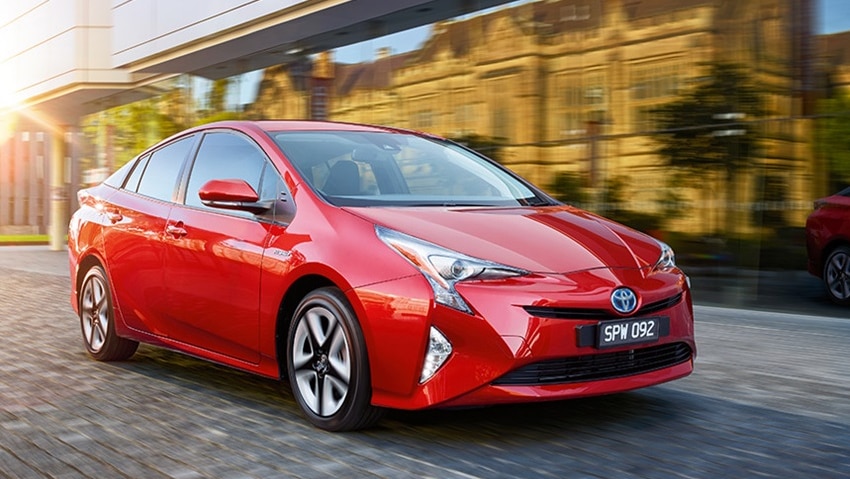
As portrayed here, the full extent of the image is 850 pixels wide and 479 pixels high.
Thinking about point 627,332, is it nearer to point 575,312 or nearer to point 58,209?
point 575,312

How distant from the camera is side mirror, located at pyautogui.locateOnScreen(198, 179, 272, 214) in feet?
16.7

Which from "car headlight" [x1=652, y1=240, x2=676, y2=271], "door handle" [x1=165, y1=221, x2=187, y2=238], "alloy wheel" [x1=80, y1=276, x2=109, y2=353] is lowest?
"alloy wheel" [x1=80, y1=276, x2=109, y2=353]

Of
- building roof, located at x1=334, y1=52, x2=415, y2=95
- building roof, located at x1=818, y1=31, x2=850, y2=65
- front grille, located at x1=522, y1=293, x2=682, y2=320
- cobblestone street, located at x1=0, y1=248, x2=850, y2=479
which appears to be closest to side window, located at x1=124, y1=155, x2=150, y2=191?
cobblestone street, located at x1=0, y1=248, x2=850, y2=479

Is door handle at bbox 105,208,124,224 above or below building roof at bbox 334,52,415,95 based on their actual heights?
below

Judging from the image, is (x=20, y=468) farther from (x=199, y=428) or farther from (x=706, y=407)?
(x=706, y=407)

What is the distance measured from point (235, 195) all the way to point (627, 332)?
1.98 meters

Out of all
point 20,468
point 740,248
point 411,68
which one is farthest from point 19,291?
point 20,468

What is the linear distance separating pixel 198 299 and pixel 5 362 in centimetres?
212

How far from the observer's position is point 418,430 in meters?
4.67

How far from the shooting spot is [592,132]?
12.9 meters

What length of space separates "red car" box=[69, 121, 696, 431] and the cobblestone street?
0.75ft

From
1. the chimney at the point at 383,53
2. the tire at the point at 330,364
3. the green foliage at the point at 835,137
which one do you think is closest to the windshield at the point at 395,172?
the tire at the point at 330,364

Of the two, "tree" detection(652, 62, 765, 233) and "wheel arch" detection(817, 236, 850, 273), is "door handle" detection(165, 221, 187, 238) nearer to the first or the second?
"wheel arch" detection(817, 236, 850, 273)

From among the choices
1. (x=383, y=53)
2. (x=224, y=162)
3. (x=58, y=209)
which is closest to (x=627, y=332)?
(x=224, y=162)
